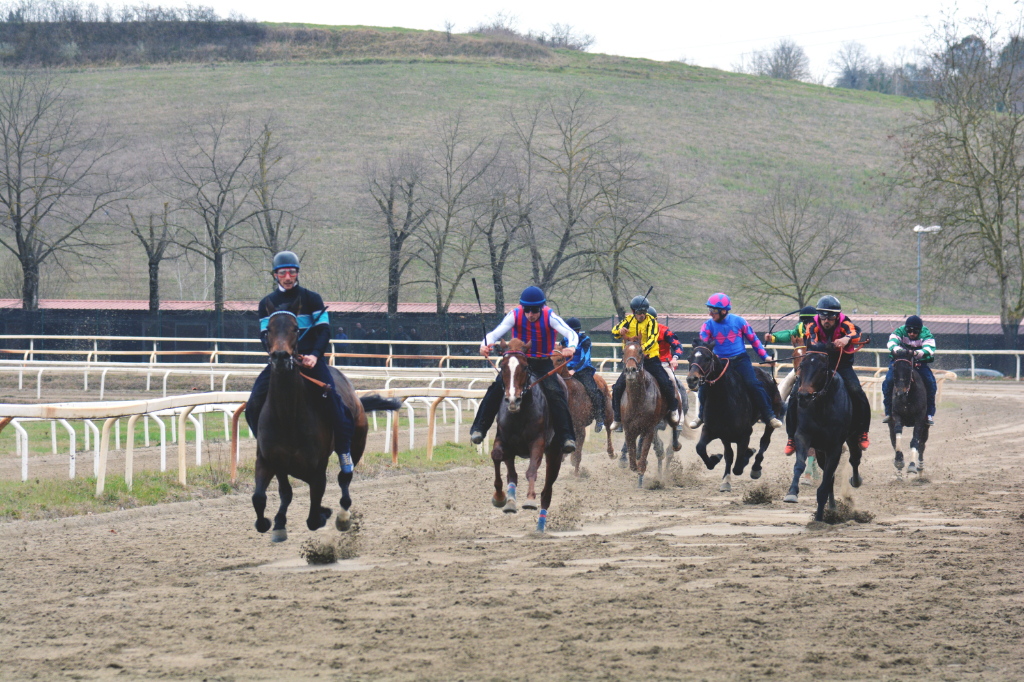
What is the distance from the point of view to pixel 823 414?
436 inches

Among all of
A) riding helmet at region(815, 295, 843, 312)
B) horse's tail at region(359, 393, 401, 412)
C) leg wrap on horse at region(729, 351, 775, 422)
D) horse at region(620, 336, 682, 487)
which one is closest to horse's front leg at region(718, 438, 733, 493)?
leg wrap on horse at region(729, 351, 775, 422)

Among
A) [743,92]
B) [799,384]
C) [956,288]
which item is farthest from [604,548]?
[743,92]

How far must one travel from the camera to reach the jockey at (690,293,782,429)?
13.1m

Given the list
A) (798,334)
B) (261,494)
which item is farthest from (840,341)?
Result: (261,494)

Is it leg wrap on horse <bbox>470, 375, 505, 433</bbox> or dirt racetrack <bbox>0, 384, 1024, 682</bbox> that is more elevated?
leg wrap on horse <bbox>470, 375, 505, 433</bbox>

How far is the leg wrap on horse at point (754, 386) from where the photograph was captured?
13055 mm

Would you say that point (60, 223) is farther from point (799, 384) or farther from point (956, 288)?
point (799, 384)

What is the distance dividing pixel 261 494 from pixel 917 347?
407 inches

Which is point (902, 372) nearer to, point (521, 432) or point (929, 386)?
point (929, 386)

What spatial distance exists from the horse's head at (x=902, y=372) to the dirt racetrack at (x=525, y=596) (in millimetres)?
3212

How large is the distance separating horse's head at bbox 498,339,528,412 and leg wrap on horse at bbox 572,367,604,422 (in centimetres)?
498

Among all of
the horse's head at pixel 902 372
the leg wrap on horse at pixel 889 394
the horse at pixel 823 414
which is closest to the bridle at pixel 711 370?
the horse at pixel 823 414

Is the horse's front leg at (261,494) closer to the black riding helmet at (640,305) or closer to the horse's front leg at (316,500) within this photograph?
the horse's front leg at (316,500)

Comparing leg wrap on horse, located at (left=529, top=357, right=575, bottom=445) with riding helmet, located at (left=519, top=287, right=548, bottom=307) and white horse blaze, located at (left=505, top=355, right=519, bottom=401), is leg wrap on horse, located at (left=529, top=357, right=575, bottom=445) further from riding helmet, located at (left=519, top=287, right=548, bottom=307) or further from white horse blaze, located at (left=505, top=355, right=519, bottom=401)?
white horse blaze, located at (left=505, top=355, right=519, bottom=401)
